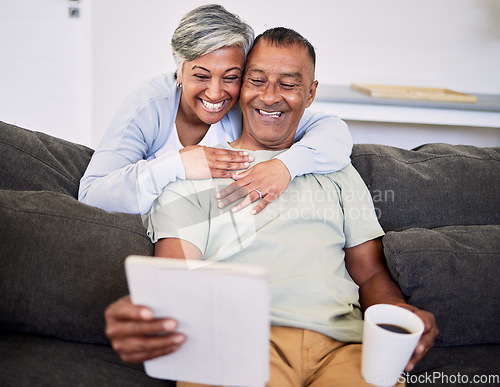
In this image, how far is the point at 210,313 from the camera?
2.60 feet

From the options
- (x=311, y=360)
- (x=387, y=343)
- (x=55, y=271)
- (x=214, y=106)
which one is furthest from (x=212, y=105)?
(x=387, y=343)

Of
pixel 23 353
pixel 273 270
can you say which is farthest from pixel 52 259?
pixel 273 270

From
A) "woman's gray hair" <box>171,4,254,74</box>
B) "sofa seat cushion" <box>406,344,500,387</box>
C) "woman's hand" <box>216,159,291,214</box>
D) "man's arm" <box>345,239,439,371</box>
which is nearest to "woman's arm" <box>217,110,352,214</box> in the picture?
"woman's hand" <box>216,159,291,214</box>

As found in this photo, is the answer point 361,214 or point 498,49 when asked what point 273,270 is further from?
point 498,49

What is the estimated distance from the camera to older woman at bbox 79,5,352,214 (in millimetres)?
1321

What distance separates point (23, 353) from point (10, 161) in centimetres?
58

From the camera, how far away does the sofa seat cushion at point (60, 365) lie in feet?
3.34

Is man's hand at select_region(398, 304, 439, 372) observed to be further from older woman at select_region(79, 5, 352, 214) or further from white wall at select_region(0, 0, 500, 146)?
white wall at select_region(0, 0, 500, 146)

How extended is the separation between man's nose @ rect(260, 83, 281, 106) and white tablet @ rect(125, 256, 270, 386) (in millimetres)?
743

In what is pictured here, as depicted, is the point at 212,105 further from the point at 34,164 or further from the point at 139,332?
the point at 139,332

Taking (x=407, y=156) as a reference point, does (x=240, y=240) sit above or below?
below

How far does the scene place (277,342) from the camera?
115cm

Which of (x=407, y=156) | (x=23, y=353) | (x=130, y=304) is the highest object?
(x=407, y=156)

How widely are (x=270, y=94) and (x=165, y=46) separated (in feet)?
6.56
